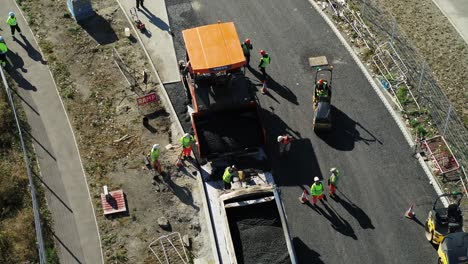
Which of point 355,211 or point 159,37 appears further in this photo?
point 159,37

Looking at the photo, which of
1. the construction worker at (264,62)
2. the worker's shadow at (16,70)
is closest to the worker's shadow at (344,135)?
the construction worker at (264,62)

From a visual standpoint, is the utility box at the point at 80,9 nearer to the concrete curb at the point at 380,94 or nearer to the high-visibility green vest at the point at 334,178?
the concrete curb at the point at 380,94

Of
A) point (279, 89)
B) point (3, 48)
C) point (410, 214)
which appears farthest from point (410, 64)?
point (3, 48)

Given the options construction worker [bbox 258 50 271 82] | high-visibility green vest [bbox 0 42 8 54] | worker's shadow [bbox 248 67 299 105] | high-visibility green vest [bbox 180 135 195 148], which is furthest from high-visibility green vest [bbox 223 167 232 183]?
high-visibility green vest [bbox 0 42 8 54]

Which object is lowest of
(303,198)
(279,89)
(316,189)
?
(303,198)

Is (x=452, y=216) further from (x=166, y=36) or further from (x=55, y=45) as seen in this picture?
(x=55, y=45)

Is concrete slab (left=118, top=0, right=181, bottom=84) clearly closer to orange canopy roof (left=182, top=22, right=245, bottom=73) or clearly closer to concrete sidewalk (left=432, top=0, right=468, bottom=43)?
orange canopy roof (left=182, top=22, right=245, bottom=73)

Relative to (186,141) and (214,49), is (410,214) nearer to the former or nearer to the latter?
(186,141)
